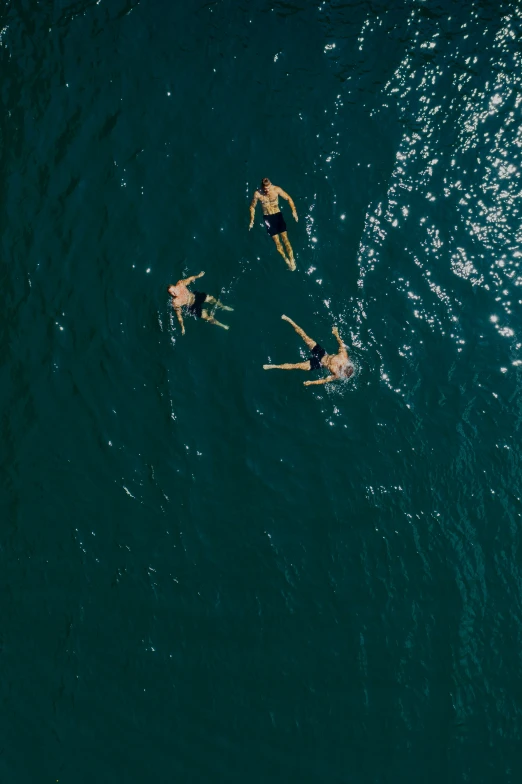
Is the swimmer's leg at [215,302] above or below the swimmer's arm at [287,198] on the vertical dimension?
below

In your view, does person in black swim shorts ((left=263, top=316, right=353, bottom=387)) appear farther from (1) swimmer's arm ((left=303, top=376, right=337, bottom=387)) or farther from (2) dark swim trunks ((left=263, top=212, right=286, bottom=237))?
(2) dark swim trunks ((left=263, top=212, right=286, bottom=237))

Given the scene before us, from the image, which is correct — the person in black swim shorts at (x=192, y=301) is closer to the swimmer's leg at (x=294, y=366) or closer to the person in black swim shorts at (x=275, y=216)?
the swimmer's leg at (x=294, y=366)

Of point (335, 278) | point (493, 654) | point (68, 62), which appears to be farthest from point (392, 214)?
point (493, 654)

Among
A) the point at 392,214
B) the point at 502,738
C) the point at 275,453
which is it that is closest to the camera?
the point at 502,738

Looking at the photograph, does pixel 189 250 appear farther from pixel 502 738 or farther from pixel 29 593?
pixel 502 738

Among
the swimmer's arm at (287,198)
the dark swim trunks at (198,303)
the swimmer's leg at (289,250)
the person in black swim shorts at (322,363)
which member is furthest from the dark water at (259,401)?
the swimmer's arm at (287,198)

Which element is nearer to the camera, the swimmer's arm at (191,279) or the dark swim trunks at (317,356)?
the dark swim trunks at (317,356)
